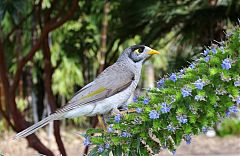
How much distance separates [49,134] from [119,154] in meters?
8.18

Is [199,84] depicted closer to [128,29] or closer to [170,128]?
[170,128]

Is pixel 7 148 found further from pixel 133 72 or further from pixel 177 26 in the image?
pixel 133 72

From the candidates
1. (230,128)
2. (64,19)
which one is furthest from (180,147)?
(64,19)

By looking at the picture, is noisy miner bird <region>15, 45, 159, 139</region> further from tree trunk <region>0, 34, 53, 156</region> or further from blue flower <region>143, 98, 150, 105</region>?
tree trunk <region>0, 34, 53, 156</region>

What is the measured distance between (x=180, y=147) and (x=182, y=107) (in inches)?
318

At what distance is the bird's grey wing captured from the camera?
88.8 inches

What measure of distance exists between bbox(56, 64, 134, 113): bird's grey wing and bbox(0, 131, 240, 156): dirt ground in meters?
6.73

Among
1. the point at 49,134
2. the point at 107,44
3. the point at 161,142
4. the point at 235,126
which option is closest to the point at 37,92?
the point at 49,134

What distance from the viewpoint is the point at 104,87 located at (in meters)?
2.30

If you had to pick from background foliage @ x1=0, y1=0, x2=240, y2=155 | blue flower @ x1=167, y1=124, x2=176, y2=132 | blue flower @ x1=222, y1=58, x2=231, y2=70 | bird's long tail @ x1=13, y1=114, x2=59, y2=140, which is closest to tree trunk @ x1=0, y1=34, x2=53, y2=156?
background foliage @ x1=0, y1=0, x2=240, y2=155

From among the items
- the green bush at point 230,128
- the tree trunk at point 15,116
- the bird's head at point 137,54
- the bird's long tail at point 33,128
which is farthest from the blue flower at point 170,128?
the green bush at point 230,128

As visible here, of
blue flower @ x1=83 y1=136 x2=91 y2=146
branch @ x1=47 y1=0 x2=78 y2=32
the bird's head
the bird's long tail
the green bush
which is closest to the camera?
blue flower @ x1=83 y1=136 x2=91 y2=146

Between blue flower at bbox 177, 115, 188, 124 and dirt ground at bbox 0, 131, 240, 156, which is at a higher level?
blue flower at bbox 177, 115, 188, 124

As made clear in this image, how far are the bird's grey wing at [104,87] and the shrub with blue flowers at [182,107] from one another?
440 mm
